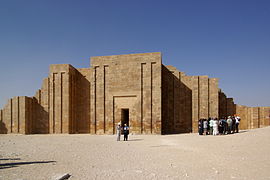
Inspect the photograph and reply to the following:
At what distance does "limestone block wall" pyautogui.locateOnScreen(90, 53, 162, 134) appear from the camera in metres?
18.7

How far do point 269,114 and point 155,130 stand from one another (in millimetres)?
11777

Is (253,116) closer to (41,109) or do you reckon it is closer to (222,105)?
(222,105)

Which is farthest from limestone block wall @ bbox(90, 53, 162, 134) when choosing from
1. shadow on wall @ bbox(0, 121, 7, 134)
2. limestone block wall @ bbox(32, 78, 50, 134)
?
shadow on wall @ bbox(0, 121, 7, 134)

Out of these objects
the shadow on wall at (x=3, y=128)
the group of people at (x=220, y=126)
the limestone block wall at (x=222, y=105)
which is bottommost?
the shadow on wall at (x=3, y=128)

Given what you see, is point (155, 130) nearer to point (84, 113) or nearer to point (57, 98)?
point (84, 113)

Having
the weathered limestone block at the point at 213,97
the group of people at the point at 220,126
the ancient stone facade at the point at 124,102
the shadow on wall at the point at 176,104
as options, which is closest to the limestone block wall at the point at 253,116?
the ancient stone facade at the point at 124,102

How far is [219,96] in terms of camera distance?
20969 mm

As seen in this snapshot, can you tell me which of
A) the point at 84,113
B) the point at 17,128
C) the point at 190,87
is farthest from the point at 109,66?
the point at 17,128

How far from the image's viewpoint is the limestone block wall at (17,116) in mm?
20969

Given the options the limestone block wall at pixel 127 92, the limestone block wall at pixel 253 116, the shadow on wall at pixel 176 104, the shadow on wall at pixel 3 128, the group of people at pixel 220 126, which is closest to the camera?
the group of people at pixel 220 126

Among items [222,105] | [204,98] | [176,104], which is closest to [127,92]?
[176,104]

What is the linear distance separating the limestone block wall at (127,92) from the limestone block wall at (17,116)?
23.7 feet

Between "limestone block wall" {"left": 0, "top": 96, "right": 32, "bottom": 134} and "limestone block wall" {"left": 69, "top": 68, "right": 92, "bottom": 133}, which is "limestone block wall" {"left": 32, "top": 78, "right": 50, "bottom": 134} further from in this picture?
"limestone block wall" {"left": 69, "top": 68, "right": 92, "bottom": 133}

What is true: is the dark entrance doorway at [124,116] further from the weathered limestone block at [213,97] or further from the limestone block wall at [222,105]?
the limestone block wall at [222,105]
